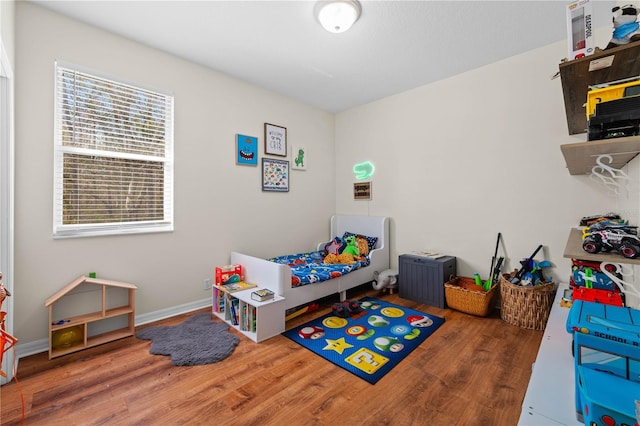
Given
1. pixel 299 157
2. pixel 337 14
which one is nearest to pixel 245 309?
pixel 299 157

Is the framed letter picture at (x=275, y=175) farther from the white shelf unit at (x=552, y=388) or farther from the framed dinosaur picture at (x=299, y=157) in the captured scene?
the white shelf unit at (x=552, y=388)

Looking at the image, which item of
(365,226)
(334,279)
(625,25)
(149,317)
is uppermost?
(625,25)

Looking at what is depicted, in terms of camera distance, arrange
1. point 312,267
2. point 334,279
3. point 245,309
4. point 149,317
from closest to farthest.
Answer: point 245,309
point 149,317
point 334,279
point 312,267

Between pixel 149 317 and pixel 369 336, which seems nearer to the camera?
pixel 369 336

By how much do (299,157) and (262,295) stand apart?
7.16 feet

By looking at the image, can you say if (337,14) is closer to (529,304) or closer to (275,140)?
(275,140)

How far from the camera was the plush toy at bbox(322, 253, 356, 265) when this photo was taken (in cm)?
342

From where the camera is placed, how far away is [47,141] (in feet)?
7.18

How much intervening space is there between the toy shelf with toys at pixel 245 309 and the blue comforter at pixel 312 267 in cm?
33

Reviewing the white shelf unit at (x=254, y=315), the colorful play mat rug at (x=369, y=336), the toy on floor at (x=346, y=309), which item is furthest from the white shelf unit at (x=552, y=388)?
the white shelf unit at (x=254, y=315)

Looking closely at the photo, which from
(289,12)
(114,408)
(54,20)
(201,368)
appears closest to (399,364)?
(201,368)

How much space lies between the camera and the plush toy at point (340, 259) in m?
3.42

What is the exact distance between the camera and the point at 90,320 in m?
2.19

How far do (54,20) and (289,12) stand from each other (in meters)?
1.84
